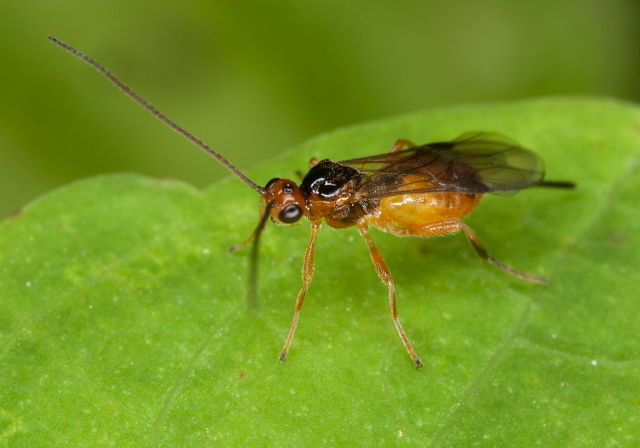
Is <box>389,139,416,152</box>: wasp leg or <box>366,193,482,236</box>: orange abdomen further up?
<box>389,139,416,152</box>: wasp leg

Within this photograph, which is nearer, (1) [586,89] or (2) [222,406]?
(2) [222,406]

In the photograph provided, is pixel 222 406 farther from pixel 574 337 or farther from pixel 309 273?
pixel 574 337

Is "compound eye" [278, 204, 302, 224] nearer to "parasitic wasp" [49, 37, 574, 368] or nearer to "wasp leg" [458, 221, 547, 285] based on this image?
"parasitic wasp" [49, 37, 574, 368]

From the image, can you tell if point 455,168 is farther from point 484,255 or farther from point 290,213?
point 290,213

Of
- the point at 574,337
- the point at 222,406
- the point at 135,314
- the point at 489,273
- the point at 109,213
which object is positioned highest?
the point at 109,213

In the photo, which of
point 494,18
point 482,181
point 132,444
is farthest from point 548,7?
point 132,444

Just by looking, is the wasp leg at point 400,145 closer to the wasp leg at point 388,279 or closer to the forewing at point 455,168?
the forewing at point 455,168

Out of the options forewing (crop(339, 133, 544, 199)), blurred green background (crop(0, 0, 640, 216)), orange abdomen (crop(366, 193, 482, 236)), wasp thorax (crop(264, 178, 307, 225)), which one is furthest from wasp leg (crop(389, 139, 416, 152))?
blurred green background (crop(0, 0, 640, 216))
